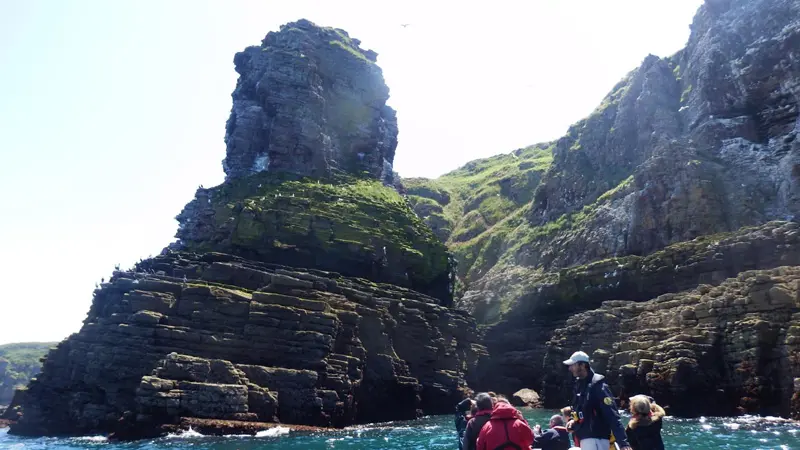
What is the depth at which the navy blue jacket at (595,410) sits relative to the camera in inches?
399

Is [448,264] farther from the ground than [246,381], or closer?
farther from the ground

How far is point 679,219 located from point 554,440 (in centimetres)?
6644

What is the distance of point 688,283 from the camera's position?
194 ft

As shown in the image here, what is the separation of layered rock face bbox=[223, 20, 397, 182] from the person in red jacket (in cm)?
7064

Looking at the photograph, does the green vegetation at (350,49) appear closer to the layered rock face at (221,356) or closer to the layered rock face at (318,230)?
the layered rock face at (318,230)

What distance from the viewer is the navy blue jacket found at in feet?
33.2

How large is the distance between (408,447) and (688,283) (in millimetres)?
40892

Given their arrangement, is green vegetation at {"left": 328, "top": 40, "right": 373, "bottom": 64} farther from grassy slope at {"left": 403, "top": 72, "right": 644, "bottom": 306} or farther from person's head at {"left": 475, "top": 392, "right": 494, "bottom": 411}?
person's head at {"left": 475, "top": 392, "right": 494, "bottom": 411}

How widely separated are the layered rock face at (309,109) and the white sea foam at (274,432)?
4360 cm

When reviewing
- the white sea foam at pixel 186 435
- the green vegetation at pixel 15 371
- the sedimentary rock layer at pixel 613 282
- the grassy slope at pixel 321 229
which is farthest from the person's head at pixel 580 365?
the green vegetation at pixel 15 371

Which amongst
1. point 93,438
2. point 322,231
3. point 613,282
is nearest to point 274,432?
point 93,438

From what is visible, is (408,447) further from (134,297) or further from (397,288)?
(397,288)

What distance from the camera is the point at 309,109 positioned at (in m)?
79.1

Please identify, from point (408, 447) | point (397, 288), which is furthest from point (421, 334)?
point (408, 447)
